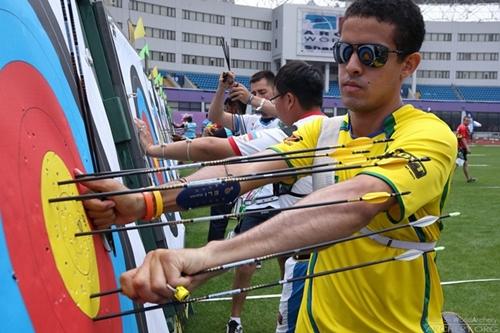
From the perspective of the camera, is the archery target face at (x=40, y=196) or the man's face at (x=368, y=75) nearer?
the archery target face at (x=40, y=196)

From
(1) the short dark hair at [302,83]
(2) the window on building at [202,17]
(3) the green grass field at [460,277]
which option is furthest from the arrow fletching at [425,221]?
(2) the window on building at [202,17]

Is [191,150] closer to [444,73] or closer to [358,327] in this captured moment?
[358,327]

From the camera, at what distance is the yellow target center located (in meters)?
1.34

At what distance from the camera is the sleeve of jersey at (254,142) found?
9.58ft

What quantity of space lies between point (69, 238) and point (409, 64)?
1.20 metres

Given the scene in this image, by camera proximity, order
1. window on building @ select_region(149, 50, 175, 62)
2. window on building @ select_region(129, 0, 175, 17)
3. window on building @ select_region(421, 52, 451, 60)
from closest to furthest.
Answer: window on building @ select_region(129, 0, 175, 17), window on building @ select_region(149, 50, 175, 62), window on building @ select_region(421, 52, 451, 60)

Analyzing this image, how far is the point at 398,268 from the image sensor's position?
1.68 meters

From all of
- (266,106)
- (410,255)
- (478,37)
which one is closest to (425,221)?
(410,255)

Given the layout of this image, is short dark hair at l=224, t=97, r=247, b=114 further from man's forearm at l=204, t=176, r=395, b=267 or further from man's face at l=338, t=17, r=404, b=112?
man's forearm at l=204, t=176, r=395, b=267

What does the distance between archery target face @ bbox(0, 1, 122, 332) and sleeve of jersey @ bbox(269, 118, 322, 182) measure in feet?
2.47

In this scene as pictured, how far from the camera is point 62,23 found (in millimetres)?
1917

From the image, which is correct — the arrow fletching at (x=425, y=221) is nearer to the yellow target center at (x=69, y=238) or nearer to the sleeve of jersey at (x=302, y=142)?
the sleeve of jersey at (x=302, y=142)

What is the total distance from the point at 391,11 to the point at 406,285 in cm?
85

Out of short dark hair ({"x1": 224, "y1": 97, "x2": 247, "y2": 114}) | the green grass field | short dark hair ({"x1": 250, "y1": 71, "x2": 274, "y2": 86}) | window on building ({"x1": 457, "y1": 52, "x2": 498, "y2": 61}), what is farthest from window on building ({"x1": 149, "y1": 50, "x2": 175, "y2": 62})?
short dark hair ({"x1": 250, "y1": 71, "x2": 274, "y2": 86})
